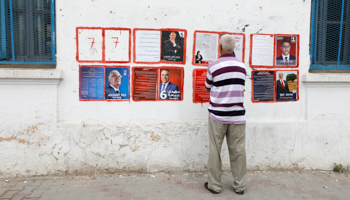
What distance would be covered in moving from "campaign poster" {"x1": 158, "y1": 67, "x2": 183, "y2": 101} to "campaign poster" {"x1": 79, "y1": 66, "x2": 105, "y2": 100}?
2.58 feet

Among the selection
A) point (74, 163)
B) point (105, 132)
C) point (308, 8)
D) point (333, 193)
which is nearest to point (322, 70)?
point (308, 8)

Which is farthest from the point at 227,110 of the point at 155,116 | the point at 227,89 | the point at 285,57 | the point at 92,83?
the point at 92,83

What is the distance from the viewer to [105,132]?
4.00m

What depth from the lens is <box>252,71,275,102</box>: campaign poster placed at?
420 centimetres

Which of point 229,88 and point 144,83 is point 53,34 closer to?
point 144,83

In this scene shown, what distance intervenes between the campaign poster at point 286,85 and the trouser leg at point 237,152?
110 cm

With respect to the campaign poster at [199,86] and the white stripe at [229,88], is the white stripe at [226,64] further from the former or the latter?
the campaign poster at [199,86]

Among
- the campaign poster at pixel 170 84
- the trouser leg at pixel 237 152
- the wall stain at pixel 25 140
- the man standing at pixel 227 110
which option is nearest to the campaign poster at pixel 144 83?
the campaign poster at pixel 170 84

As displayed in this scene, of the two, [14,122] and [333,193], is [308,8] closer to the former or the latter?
[333,193]

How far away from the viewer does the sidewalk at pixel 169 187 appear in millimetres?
3457

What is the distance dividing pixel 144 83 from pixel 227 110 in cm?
127

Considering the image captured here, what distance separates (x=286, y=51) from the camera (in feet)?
13.9

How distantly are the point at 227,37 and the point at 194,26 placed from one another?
814mm

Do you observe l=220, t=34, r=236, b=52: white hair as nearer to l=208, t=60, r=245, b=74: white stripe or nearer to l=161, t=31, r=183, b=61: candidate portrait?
l=208, t=60, r=245, b=74: white stripe
